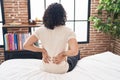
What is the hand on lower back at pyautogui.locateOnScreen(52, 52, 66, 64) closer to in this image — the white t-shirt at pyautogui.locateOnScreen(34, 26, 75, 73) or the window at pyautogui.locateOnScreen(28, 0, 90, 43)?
the white t-shirt at pyautogui.locateOnScreen(34, 26, 75, 73)

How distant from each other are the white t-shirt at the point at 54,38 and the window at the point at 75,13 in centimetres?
216

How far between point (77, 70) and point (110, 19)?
2.08 meters

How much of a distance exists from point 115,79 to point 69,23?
2.46m

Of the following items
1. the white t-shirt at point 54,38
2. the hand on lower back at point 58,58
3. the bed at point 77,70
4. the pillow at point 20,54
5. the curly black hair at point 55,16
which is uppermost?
the curly black hair at point 55,16

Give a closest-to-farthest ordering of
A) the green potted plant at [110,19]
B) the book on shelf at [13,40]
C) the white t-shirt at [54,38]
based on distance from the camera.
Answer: the white t-shirt at [54,38] < the book on shelf at [13,40] < the green potted plant at [110,19]

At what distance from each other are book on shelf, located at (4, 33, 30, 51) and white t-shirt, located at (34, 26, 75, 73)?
64.8 inches

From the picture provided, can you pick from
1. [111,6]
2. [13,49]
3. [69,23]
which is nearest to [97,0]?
[111,6]

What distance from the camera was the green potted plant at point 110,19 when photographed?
3.65m

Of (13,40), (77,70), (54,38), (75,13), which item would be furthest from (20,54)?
(54,38)

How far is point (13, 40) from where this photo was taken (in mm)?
3457

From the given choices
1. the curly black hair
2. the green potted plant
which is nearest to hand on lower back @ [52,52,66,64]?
the curly black hair

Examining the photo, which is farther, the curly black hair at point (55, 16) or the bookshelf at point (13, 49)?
the bookshelf at point (13, 49)

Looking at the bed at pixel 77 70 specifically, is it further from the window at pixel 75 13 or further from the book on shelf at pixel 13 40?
the window at pixel 75 13

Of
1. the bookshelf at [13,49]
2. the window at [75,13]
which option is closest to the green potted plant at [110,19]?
the window at [75,13]
